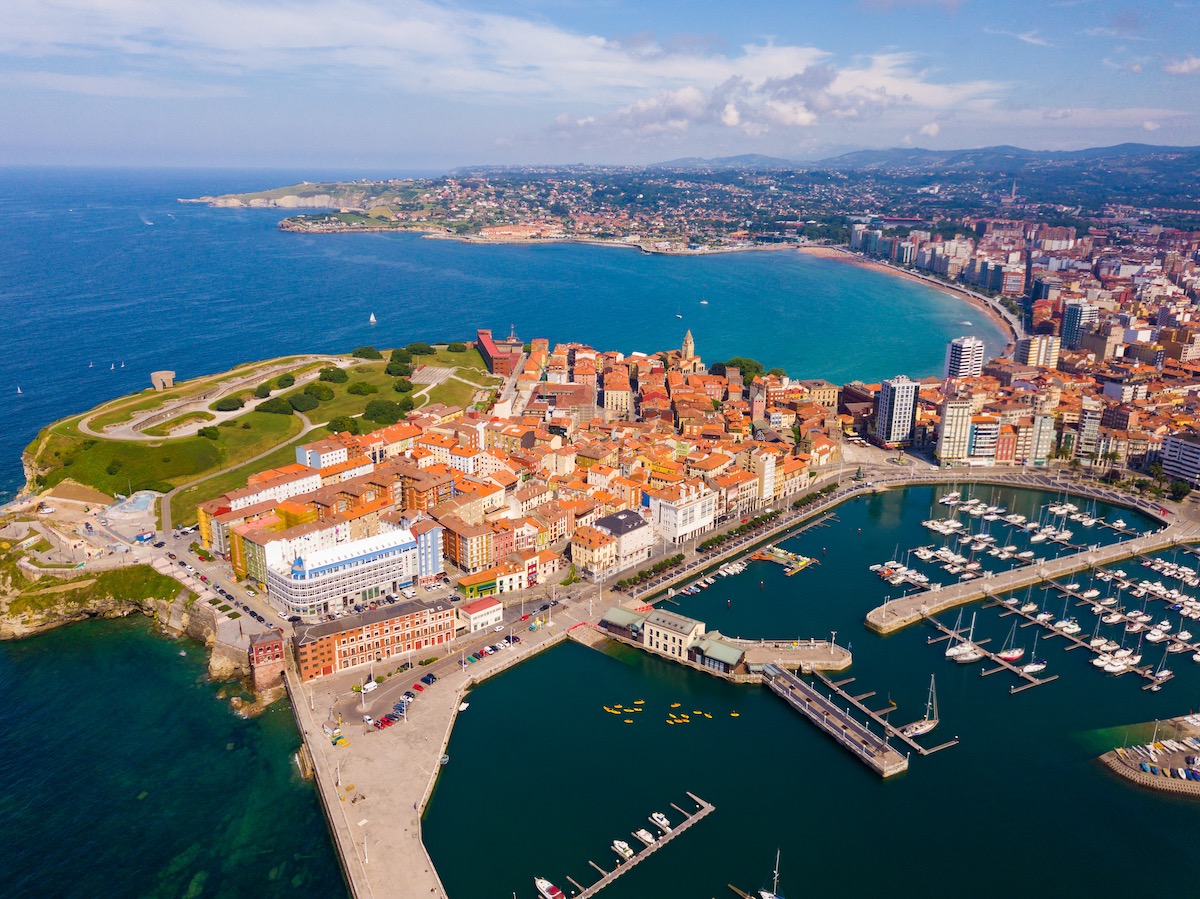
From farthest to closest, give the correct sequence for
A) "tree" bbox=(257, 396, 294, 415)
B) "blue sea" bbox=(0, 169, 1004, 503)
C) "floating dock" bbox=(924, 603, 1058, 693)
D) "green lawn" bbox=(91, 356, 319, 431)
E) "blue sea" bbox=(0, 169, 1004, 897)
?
"blue sea" bbox=(0, 169, 1004, 503) < "tree" bbox=(257, 396, 294, 415) < "green lawn" bbox=(91, 356, 319, 431) < "floating dock" bbox=(924, 603, 1058, 693) < "blue sea" bbox=(0, 169, 1004, 897)

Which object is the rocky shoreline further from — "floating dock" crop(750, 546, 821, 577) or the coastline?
the coastline

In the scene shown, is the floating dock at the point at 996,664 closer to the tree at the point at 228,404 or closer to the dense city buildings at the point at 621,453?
the dense city buildings at the point at 621,453

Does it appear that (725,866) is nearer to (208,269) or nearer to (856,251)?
(208,269)

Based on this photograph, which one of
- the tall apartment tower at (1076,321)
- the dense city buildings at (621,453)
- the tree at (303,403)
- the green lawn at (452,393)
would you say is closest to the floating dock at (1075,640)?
the dense city buildings at (621,453)

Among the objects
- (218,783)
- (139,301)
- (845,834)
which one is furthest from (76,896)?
(139,301)

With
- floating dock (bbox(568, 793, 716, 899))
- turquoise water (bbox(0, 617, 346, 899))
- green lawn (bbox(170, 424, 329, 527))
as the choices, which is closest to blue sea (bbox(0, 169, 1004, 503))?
green lawn (bbox(170, 424, 329, 527))

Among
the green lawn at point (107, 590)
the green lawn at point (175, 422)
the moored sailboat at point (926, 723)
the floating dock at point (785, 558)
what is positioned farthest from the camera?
the green lawn at point (175, 422)

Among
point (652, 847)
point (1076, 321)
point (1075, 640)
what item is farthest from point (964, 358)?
point (652, 847)
